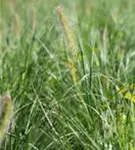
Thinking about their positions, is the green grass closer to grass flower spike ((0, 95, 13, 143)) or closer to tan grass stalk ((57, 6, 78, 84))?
tan grass stalk ((57, 6, 78, 84))

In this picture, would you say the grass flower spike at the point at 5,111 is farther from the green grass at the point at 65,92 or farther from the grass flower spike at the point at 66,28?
the grass flower spike at the point at 66,28

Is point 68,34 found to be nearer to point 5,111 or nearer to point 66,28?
point 66,28

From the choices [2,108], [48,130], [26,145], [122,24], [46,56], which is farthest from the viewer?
[122,24]

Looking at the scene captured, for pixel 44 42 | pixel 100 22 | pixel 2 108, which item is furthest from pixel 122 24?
pixel 2 108

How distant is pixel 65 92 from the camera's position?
3029 mm

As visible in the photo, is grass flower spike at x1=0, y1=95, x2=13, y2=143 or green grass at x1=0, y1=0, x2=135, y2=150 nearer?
grass flower spike at x1=0, y1=95, x2=13, y2=143

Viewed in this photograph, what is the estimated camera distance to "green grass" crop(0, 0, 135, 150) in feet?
8.70

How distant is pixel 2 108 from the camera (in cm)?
197

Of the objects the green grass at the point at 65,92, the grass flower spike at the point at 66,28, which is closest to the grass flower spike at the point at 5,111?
the green grass at the point at 65,92

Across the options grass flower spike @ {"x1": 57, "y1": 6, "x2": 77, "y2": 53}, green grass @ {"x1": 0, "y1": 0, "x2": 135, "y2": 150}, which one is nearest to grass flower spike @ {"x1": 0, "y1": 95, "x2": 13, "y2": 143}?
green grass @ {"x1": 0, "y1": 0, "x2": 135, "y2": 150}

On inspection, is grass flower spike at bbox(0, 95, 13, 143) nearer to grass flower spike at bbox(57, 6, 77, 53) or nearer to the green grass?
the green grass

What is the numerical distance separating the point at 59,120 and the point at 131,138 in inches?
15.6

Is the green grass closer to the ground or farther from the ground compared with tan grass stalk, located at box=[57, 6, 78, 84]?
closer to the ground

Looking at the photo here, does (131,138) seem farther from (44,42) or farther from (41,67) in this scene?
(44,42)
